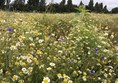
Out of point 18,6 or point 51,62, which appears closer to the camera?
point 51,62

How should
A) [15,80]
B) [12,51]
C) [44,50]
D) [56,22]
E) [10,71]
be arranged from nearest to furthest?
1. [15,80]
2. [10,71]
3. [12,51]
4. [44,50]
5. [56,22]

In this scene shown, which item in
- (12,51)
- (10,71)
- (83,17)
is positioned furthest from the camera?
A: (83,17)

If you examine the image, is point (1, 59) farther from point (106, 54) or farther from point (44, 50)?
point (106, 54)

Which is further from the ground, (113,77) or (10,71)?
(10,71)

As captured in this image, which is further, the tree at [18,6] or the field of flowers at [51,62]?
the tree at [18,6]

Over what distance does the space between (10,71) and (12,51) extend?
302 millimetres

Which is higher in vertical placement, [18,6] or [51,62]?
[18,6]

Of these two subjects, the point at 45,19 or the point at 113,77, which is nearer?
the point at 113,77

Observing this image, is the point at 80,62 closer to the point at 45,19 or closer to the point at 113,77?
the point at 113,77

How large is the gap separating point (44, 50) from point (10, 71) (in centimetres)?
82

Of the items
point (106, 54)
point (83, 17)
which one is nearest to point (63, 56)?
point (106, 54)

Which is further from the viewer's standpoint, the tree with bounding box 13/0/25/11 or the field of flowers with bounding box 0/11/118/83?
the tree with bounding box 13/0/25/11

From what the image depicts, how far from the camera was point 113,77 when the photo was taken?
3.51m

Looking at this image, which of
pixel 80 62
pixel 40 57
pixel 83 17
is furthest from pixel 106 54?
pixel 83 17
